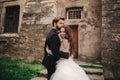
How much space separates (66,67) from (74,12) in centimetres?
661

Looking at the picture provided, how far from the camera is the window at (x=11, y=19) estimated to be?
10891mm

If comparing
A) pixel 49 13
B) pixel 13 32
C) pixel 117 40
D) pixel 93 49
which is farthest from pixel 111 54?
pixel 13 32

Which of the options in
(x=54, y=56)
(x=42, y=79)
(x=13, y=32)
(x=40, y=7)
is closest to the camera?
(x=54, y=56)

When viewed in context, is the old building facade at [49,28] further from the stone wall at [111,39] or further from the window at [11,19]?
the stone wall at [111,39]

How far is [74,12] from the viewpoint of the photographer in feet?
31.2

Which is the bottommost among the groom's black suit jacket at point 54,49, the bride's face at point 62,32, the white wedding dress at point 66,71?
the white wedding dress at point 66,71

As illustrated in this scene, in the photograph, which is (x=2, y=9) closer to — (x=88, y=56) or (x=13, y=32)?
(x=13, y=32)

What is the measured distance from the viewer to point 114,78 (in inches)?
242

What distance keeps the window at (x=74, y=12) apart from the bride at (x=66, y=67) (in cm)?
613

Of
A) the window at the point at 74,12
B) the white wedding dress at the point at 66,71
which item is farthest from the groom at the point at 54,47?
the window at the point at 74,12

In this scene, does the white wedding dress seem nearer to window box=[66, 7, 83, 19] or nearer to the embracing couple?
the embracing couple

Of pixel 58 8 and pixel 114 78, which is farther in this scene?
pixel 58 8

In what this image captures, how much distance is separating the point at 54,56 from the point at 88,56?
5.65m

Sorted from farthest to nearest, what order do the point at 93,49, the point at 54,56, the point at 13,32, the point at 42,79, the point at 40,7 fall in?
the point at 13,32
the point at 40,7
the point at 93,49
the point at 42,79
the point at 54,56
